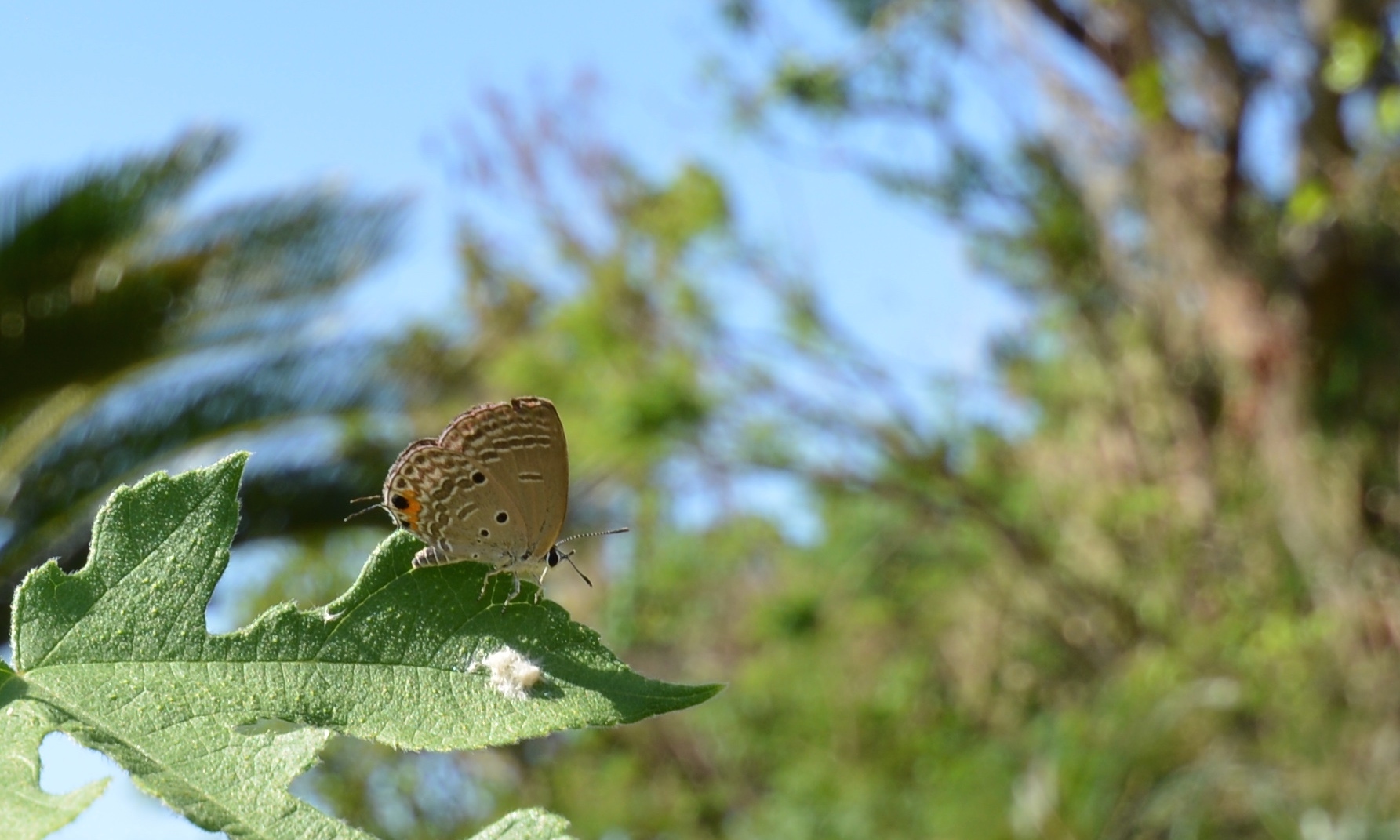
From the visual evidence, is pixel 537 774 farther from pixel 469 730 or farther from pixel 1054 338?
pixel 469 730

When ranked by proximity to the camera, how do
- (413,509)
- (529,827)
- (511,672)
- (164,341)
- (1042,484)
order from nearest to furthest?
(529,827) → (511,672) → (413,509) → (164,341) → (1042,484)

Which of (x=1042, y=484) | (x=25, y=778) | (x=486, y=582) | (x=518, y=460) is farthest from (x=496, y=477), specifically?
(x=1042, y=484)

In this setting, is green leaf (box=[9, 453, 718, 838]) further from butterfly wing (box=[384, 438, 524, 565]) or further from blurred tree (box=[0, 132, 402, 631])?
blurred tree (box=[0, 132, 402, 631])

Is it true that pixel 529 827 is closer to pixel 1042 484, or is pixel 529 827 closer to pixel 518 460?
pixel 518 460

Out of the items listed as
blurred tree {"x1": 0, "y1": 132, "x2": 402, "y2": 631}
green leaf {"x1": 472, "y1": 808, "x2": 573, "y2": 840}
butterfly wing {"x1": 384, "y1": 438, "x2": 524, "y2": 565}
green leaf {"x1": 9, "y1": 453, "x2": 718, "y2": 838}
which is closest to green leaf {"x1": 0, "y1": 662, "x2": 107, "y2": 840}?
green leaf {"x1": 9, "y1": 453, "x2": 718, "y2": 838}

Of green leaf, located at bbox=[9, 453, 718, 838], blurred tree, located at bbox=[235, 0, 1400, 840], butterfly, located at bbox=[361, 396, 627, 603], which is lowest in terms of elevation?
blurred tree, located at bbox=[235, 0, 1400, 840]

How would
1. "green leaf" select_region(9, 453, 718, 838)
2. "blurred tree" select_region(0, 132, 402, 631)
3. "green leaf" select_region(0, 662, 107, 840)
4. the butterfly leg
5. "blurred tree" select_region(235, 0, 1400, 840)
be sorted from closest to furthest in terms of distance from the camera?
"green leaf" select_region(0, 662, 107, 840), "green leaf" select_region(9, 453, 718, 838), the butterfly leg, "blurred tree" select_region(0, 132, 402, 631), "blurred tree" select_region(235, 0, 1400, 840)
